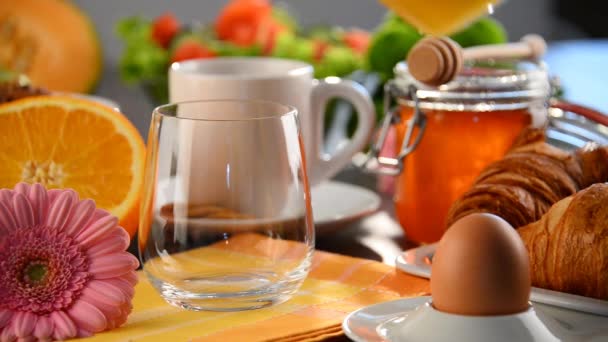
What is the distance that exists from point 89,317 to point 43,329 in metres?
0.03

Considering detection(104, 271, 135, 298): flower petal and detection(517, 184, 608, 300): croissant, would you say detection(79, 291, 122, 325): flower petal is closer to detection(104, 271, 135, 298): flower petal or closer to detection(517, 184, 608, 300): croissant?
detection(104, 271, 135, 298): flower petal

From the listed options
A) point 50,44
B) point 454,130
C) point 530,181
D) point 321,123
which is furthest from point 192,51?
point 530,181

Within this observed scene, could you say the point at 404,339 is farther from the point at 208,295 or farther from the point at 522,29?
the point at 522,29

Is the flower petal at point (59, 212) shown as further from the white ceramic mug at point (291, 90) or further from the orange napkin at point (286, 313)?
the white ceramic mug at point (291, 90)

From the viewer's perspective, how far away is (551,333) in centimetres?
62

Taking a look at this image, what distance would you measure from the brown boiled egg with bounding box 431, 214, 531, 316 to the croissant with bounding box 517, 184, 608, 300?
0.12 m

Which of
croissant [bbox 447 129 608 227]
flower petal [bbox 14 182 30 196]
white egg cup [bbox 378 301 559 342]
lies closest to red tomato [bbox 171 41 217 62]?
croissant [bbox 447 129 608 227]

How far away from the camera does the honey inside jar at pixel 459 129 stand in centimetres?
93

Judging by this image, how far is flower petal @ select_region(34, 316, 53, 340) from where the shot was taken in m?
0.65

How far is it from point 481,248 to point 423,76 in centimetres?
29

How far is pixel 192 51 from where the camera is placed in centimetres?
168

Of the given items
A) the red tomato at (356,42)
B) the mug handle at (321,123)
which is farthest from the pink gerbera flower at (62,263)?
the red tomato at (356,42)

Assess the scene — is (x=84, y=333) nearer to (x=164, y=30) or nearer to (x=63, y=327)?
(x=63, y=327)

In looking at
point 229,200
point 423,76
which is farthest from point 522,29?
point 229,200
